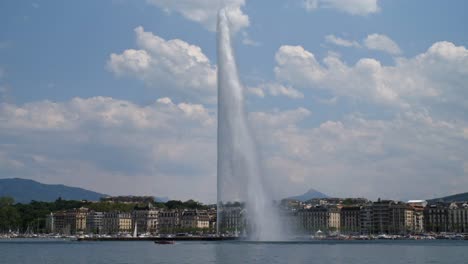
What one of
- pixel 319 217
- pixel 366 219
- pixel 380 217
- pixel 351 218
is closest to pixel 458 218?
pixel 380 217

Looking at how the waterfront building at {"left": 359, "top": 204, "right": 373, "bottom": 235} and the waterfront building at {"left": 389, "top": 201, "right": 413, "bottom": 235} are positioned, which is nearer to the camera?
the waterfront building at {"left": 389, "top": 201, "right": 413, "bottom": 235}

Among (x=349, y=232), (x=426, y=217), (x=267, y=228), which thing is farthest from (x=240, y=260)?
(x=426, y=217)

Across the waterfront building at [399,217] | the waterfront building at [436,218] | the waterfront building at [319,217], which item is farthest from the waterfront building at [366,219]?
the waterfront building at [436,218]

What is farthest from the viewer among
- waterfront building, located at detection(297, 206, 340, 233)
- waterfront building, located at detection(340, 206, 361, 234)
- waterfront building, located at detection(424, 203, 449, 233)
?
waterfront building, located at detection(340, 206, 361, 234)

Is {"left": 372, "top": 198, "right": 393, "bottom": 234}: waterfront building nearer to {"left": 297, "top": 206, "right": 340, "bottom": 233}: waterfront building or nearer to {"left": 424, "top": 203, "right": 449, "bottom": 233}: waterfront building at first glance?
{"left": 297, "top": 206, "right": 340, "bottom": 233}: waterfront building

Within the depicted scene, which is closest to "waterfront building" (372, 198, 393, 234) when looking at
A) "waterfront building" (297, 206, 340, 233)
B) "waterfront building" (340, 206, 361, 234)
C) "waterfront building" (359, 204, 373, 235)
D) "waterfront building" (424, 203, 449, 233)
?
"waterfront building" (359, 204, 373, 235)

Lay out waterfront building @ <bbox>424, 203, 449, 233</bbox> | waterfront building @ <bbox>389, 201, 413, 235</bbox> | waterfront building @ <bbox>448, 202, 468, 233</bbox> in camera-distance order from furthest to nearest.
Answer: waterfront building @ <bbox>424, 203, 449, 233</bbox> < waterfront building @ <bbox>448, 202, 468, 233</bbox> < waterfront building @ <bbox>389, 201, 413, 235</bbox>

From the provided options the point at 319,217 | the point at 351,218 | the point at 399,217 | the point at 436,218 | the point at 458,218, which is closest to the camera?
the point at 399,217

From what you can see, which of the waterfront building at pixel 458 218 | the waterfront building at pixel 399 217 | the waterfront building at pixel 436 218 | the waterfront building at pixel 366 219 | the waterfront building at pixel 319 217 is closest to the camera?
the waterfront building at pixel 399 217

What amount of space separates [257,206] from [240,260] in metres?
18.5

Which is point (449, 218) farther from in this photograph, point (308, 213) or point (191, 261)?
point (191, 261)

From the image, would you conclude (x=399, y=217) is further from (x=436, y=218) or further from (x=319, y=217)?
(x=319, y=217)

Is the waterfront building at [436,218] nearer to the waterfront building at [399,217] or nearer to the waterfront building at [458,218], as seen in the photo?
the waterfront building at [458,218]

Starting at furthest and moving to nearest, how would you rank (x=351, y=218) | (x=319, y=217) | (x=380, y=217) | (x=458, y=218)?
(x=351, y=218)
(x=319, y=217)
(x=380, y=217)
(x=458, y=218)
